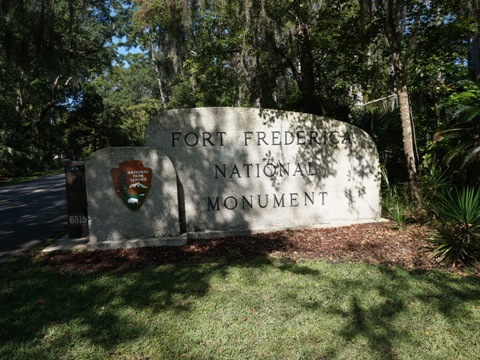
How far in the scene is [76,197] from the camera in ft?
18.9

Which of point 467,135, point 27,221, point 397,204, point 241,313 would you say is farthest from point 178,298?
point 467,135

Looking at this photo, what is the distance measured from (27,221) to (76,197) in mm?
3231

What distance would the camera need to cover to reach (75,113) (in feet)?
64.7

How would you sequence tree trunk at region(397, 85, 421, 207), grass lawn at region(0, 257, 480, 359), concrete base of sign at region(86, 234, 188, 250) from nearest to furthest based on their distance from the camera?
grass lawn at region(0, 257, 480, 359) → concrete base of sign at region(86, 234, 188, 250) → tree trunk at region(397, 85, 421, 207)

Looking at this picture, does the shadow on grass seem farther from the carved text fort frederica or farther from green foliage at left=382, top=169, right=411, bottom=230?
Answer: green foliage at left=382, top=169, right=411, bottom=230

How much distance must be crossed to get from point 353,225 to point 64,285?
5030 millimetres

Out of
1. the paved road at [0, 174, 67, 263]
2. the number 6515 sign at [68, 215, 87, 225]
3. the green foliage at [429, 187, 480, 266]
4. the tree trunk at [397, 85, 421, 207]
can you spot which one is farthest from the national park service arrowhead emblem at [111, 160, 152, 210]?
the tree trunk at [397, 85, 421, 207]

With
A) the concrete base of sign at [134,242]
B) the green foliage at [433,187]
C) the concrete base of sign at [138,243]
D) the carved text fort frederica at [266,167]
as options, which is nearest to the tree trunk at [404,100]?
the green foliage at [433,187]

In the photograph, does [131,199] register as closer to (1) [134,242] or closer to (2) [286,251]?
(1) [134,242]

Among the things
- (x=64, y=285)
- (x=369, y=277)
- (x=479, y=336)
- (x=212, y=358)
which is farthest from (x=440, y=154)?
(x=64, y=285)

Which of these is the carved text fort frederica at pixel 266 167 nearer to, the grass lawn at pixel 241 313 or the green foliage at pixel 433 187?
the green foliage at pixel 433 187

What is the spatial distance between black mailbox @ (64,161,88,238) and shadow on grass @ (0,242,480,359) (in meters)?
0.93

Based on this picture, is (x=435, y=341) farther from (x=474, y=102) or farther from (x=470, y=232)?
(x=474, y=102)

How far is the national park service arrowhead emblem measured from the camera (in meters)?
5.38
